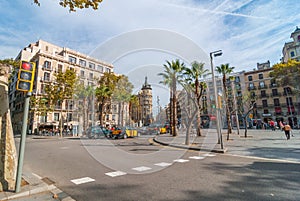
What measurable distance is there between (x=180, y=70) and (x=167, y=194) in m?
17.8

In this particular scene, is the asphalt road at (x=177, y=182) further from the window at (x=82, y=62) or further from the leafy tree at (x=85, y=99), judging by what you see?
the window at (x=82, y=62)

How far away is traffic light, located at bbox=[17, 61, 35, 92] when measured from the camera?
3857 mm

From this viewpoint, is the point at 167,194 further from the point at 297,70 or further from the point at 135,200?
the point at 297,70

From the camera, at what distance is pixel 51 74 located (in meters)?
39.4

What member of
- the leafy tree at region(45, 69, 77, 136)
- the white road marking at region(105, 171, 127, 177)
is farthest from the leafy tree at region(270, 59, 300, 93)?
the leafy tree at region(45, 69, 77, 136)

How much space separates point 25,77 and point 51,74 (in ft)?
136

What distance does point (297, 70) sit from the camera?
91.2ft

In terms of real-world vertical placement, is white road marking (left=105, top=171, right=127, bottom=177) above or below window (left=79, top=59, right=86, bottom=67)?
below

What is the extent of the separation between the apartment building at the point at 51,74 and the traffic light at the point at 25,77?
1169 inches

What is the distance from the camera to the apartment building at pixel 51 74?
3647 cm

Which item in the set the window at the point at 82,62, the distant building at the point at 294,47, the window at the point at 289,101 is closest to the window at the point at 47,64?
the window at the point at 82,62

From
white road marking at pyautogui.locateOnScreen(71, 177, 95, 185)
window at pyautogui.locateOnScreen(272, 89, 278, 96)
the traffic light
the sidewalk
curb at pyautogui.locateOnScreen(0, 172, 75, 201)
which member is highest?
window at pyautogui.locateOnScreen(272, 89, 278, 96)

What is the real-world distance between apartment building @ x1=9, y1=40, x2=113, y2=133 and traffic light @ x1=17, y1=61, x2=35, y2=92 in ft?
97.4

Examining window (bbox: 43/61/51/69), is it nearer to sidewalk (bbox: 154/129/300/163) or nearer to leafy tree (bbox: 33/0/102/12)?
sidewalk (bbox: 154/129/300/163)
